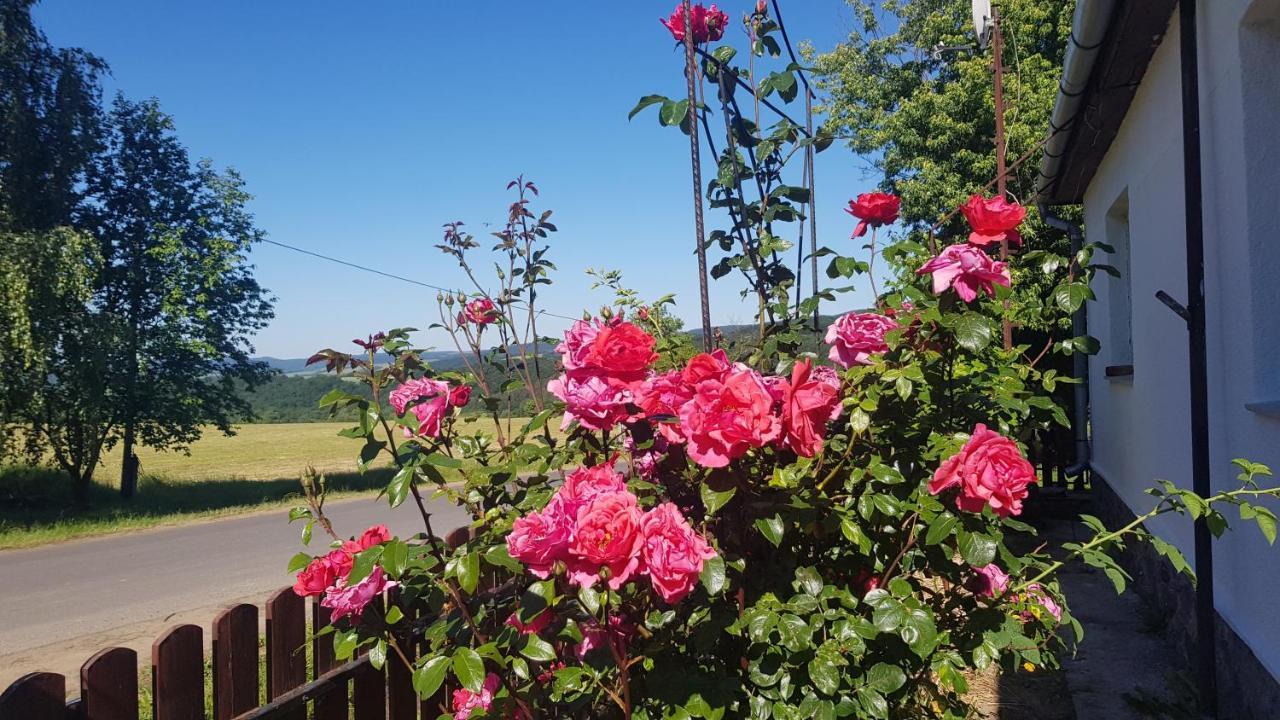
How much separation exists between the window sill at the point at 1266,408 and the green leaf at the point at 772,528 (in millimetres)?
1671

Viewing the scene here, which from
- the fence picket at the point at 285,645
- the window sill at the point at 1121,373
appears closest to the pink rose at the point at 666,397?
the fence picket at the point at 285,645

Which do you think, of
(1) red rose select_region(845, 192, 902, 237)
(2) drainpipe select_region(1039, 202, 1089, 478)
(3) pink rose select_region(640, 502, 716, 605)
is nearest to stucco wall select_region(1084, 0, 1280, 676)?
(1) red rose select_region(845, 192, 902, 237)

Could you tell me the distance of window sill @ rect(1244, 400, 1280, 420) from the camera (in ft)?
7.20

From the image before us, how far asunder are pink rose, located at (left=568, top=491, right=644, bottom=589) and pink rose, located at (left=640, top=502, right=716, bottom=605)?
20 mm

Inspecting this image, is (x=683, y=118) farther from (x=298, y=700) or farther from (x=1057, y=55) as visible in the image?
(x=1057, y=55)

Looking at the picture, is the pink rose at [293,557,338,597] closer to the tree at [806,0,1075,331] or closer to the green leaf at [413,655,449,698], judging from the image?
the green leaf at [413,655,449,698]

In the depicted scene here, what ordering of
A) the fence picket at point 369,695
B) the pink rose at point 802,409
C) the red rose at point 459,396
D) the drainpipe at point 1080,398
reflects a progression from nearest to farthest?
the pink rose at point 802,409
the red rose at point 459,396
the fence picket at point 369,695
the drainpipe at point 1080,398

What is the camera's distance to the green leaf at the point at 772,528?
132 cm

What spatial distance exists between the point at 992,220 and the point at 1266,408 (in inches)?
52.1

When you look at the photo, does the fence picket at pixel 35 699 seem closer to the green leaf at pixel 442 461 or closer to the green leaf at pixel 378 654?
the green leaf at pixel 378 654

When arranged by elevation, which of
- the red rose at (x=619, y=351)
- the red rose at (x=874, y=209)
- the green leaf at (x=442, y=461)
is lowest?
the green leaf at (x=442, y=461)

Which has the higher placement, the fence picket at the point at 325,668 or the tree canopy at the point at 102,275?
the tree canopy at the point at 102,275

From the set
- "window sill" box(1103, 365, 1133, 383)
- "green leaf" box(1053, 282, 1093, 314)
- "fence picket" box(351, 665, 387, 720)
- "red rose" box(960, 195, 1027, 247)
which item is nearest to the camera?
"red rose" box(960, 195, 1027, 247)

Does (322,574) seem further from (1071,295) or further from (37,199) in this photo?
(37,199)
